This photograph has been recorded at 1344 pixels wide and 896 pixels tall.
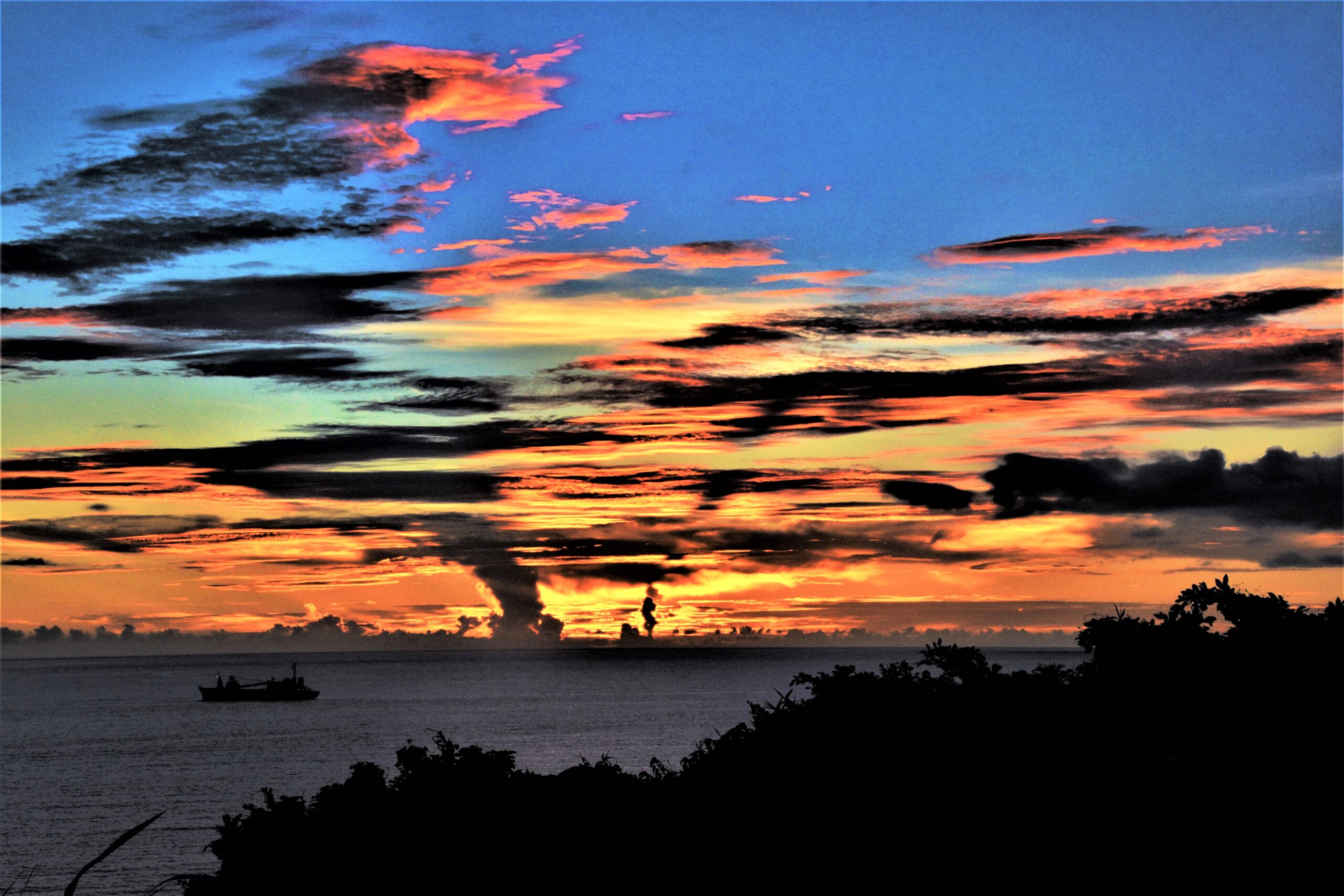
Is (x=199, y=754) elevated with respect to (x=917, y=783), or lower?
lower

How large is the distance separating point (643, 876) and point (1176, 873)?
349 inches

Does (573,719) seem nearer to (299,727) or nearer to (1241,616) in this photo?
(299,727)

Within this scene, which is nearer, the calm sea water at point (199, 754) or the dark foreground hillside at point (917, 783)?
the dark foreground hillside at point (917, 783)

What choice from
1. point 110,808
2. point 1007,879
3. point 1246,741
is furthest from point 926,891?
point 110,808

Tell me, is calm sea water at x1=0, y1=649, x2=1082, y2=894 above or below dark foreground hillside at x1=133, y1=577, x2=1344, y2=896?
below

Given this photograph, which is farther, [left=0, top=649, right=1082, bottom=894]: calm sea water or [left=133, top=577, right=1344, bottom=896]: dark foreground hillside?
[left=0, top=649, right=1082, bottom=894]: calm sea water

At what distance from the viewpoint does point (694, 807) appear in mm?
23094

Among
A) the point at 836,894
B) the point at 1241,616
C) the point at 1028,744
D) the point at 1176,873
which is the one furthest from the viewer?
the point at 1241,616

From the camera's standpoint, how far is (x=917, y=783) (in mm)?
21672

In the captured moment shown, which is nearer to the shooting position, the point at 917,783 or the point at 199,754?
the point at 917,783

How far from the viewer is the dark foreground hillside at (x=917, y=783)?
19547 millimetres

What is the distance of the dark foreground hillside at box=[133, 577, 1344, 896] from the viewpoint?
19547mm

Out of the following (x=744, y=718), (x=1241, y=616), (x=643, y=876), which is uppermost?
(x=1241, y=616)

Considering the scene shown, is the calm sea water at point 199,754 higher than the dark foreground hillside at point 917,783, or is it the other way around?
the dark foreground hillside at point 917,783
